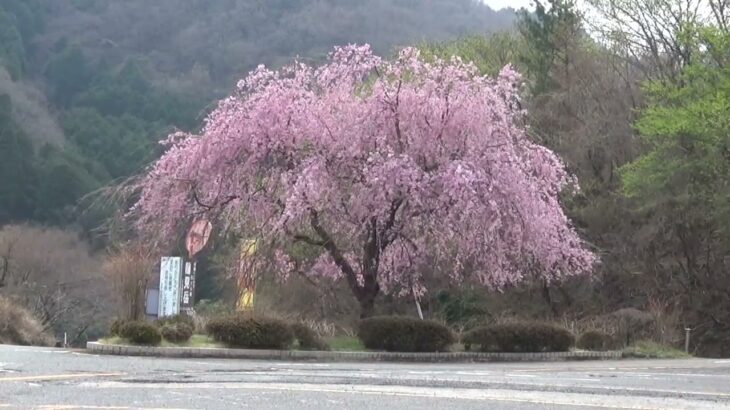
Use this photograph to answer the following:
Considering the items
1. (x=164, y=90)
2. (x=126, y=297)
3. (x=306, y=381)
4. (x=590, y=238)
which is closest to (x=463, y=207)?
(x=126, y=297)

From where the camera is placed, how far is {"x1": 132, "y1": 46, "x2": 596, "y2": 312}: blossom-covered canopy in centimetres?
2028

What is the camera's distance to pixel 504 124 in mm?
21984

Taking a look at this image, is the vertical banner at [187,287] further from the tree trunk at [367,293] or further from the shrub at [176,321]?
the tree trunk at [367,293]

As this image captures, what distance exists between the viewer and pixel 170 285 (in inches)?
809

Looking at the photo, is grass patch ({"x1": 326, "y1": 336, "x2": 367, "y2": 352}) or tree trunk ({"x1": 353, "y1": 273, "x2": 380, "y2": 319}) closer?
grass patch ({"x1": 326, "y1": 336, "x2": 367, "y2": 352})

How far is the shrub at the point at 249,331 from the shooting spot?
58.6ft

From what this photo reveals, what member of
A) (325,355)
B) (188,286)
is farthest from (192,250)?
(325,355)

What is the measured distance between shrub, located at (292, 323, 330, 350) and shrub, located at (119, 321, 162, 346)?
9.50ft

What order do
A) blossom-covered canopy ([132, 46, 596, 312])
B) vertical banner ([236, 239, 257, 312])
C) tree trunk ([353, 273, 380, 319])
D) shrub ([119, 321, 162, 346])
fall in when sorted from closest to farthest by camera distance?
shrub ([119, 321, 162, 346]), blossom-covered canopy ([132, 46, 596, 312]), vertical banner ([236, 239, 257, 312]), tree trunk ([353, 273, 380, 319])

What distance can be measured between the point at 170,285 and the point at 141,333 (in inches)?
132

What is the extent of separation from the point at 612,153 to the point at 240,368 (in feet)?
84.8

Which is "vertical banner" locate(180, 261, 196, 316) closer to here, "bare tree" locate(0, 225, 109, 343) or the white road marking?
the white road marking

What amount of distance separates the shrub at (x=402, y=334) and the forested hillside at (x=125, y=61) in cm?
3189

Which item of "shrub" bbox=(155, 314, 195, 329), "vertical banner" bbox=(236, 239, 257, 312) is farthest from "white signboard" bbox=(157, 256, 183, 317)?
"vertical banner" bbox=(236, 239, 257, 312)
